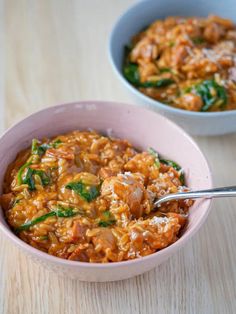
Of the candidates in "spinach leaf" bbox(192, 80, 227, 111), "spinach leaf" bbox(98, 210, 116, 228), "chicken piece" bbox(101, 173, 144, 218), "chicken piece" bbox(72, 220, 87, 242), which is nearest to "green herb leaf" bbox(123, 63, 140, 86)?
"spinach leaf" bbox(192, 80, 227, 111)

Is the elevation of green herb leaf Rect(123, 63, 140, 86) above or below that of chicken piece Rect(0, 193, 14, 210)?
below

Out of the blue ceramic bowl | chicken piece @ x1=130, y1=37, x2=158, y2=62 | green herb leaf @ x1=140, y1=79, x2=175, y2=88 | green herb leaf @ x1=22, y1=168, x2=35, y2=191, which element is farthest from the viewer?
chicken piece @ x1=130, y1=37, x2=158, y2=62

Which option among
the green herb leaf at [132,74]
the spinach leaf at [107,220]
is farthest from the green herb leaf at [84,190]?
the green herb leaf at [132,74]

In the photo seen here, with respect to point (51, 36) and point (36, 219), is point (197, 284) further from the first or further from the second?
point (51, 36)

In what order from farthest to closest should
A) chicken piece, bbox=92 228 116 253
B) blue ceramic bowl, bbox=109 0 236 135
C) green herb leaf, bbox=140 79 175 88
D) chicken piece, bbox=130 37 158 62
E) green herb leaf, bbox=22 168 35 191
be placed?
1. chicken piece, bbox=130 37 158 62
2. green herb leaf, bbox=140 79 175 88
3. blue ceramic bowl, bbox=109 0 236 135
4. green herb leaf, bbox=22 168 35 191
5. chicken piece, bbox=92 228 116 253

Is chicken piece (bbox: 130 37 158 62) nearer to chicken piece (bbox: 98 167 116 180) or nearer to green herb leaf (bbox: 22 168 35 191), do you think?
chicken piece (bbox: 98 167 116 180)

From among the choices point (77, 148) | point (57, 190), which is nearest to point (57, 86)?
point (77, 148)

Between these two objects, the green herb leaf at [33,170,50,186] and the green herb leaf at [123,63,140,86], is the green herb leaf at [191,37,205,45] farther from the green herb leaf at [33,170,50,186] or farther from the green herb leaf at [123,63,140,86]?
the green herb leaf at [33,170,50,186]

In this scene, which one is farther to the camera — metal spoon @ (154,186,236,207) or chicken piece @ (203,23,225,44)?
chicken piece @ (203,23,225,44)
